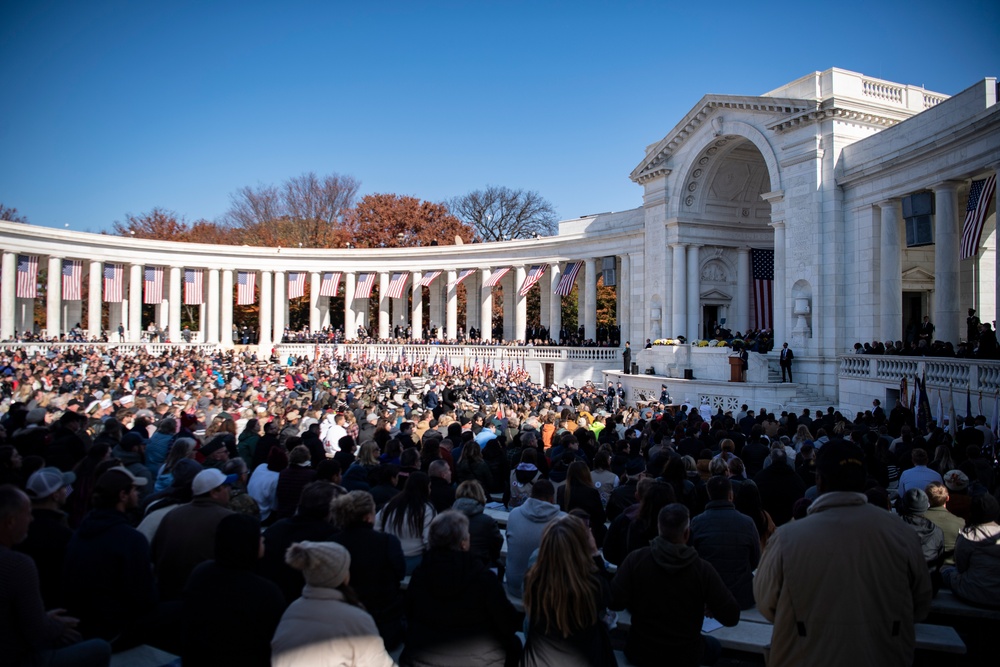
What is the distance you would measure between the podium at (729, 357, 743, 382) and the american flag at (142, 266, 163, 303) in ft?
132

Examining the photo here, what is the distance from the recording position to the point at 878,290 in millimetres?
28500

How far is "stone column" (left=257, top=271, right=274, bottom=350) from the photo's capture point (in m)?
54.4

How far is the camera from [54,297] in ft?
153

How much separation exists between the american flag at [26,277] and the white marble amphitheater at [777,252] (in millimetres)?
603

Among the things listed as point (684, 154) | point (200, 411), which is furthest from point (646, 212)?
point (200, 411)

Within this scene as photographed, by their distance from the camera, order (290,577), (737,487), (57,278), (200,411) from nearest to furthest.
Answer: (290,577) → (737,487) → (200,411) → (57,278)

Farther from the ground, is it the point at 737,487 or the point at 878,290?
the point at 878,290

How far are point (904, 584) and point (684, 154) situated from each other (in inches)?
1466

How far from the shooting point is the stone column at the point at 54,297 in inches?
1807

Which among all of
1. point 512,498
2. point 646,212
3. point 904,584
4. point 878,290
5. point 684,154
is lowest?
point 512,498

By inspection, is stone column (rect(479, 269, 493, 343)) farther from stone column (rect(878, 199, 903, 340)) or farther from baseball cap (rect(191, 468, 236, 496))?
baseball cap (rect(191, 468, 236, 496))

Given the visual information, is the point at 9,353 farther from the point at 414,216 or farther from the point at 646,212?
the point at 414,216

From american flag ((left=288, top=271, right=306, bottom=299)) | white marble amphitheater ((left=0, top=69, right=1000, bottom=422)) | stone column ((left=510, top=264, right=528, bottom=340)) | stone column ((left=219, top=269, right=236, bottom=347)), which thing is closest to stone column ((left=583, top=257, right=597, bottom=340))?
white marble amphitheater ((left=0, top=69, right=1000, bottom=422))

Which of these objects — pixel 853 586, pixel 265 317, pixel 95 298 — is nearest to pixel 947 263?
pixel 853 586
